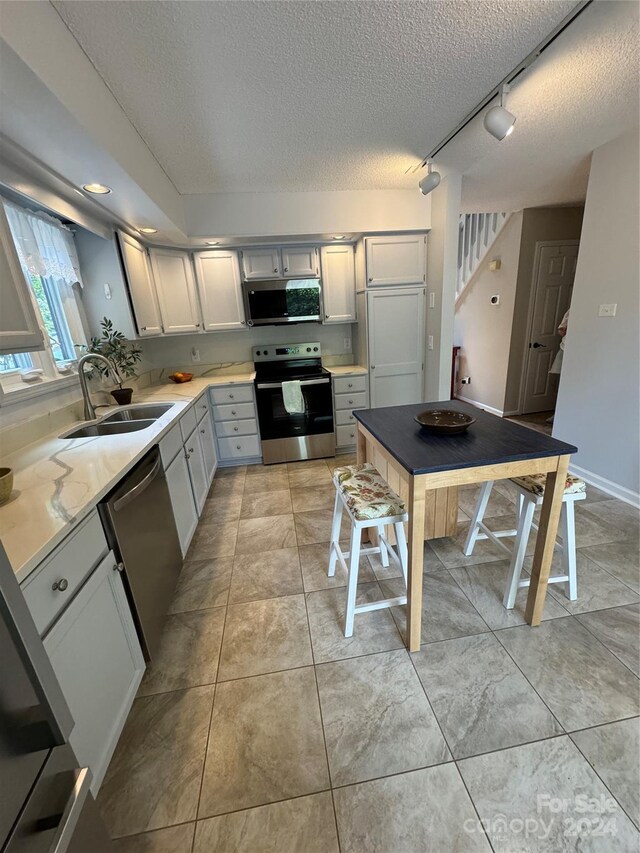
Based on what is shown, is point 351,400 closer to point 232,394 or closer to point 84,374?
point 232,394

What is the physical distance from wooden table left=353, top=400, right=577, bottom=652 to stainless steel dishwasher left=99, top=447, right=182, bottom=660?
107 cm

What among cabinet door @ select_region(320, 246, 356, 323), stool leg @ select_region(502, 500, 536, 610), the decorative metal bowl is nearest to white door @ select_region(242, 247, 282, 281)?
cabinet door @ select_region(320, 246, 356, 323)

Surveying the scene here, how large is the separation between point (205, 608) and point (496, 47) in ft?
9.84

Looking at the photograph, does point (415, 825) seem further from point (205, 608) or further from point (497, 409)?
point (497, 409)

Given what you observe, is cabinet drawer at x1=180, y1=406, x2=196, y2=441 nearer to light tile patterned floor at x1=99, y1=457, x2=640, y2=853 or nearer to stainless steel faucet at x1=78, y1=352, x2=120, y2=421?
stainless steel faucet at x1=78, y1=352, x2=120, y2=421

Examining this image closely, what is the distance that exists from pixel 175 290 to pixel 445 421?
2.84m

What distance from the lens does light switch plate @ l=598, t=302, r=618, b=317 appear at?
2.40 meters

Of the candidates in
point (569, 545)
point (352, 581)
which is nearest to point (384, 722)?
point (352, 581)

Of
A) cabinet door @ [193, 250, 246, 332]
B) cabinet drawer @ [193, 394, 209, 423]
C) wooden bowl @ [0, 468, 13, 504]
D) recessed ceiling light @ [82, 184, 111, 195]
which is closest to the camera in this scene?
wooden bowl @ [0, 468, 13, 504]

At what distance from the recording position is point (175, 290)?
3180 millimetres

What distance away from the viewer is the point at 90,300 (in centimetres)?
255

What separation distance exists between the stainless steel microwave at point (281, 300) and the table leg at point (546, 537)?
2.60 m

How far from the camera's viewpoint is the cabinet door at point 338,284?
3.31 m

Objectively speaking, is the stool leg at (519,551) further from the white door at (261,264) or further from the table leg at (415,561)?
the white door at (261,264)
